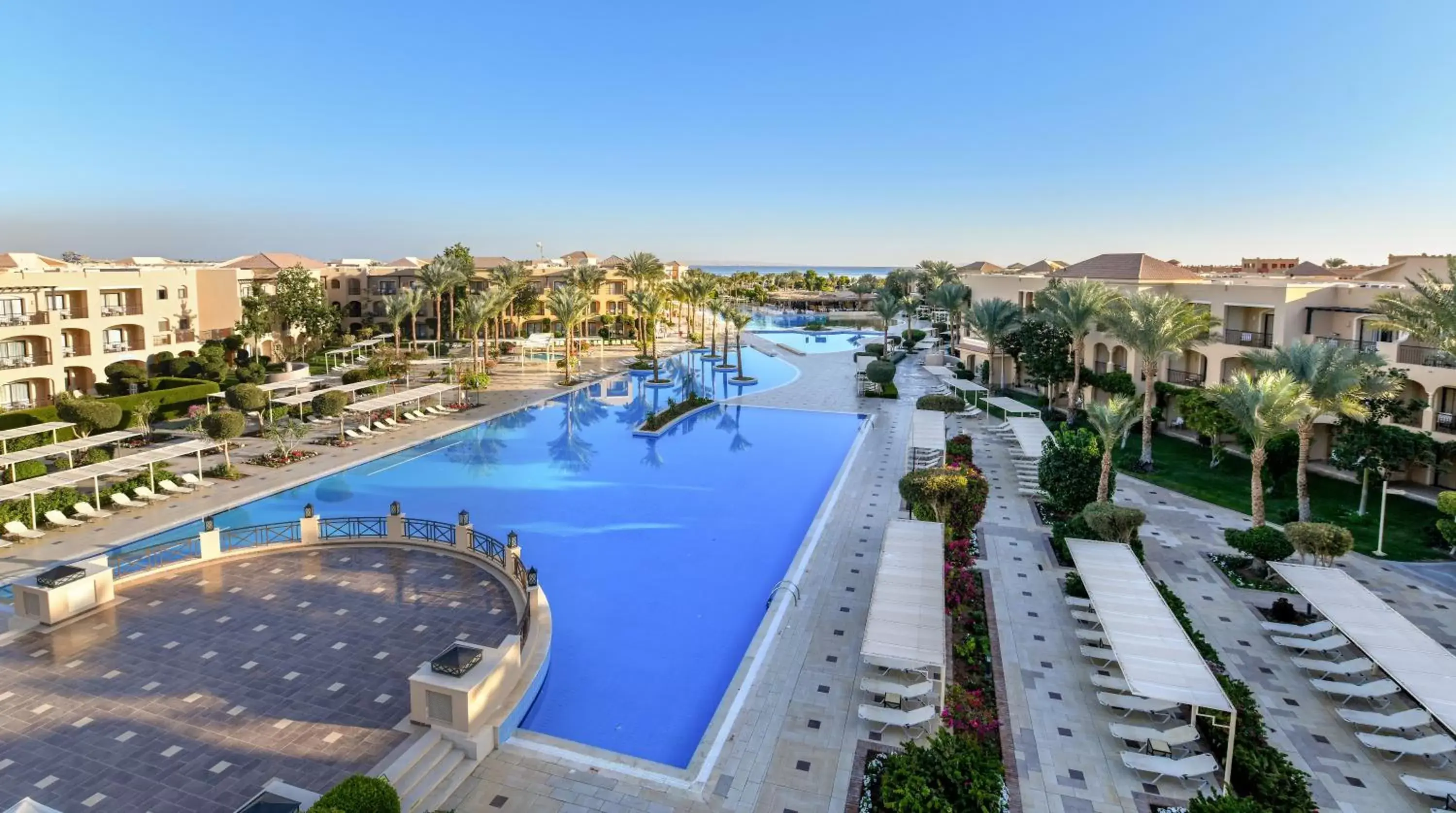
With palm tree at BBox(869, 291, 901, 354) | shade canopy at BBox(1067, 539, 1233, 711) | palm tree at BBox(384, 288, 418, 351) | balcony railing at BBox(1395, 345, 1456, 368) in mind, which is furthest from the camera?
palm tree at BBox(869, 291, 901, 354)

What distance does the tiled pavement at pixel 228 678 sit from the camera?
881 centimetres

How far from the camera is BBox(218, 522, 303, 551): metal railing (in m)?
15.5

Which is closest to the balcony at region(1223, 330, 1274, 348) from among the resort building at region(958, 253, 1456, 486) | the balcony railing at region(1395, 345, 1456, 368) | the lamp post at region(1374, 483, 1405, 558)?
the resort building at region(958, 253, 1456, 486)

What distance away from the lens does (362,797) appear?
23.8ft

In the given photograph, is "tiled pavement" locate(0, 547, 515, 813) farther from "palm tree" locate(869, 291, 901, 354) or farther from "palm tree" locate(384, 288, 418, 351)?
"palm tree" locate(869, 291, 901, 354)

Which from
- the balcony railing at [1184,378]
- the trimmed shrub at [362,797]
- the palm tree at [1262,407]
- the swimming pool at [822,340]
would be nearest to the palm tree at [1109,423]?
the palm tree at [1262,407]

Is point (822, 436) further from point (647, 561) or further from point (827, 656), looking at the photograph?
point (827, 656)

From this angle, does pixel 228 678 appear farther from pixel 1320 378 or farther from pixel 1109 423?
pixel 1320 378

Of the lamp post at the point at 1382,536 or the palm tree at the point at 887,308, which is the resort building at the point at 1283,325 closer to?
the lamp post at the point at 1382,536

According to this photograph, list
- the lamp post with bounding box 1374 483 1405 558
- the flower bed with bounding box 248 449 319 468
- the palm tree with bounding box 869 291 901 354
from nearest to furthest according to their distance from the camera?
the lamp post with bounding box 1374 483 1405 558
the flower bed with bounding box 248 449 319 468
the palm tree with bounding box 869 291 901 354

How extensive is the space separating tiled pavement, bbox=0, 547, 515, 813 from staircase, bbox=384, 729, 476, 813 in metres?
0.41

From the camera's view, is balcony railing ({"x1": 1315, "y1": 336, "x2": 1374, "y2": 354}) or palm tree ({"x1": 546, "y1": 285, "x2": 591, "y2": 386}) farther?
palm tree ({"x1": 546, "y1": 285, "x2": 591, "y2": 386})

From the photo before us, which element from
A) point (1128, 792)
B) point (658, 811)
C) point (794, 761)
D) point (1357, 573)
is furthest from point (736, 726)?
point (1357, 573)

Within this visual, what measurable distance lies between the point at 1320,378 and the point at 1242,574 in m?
5.05
